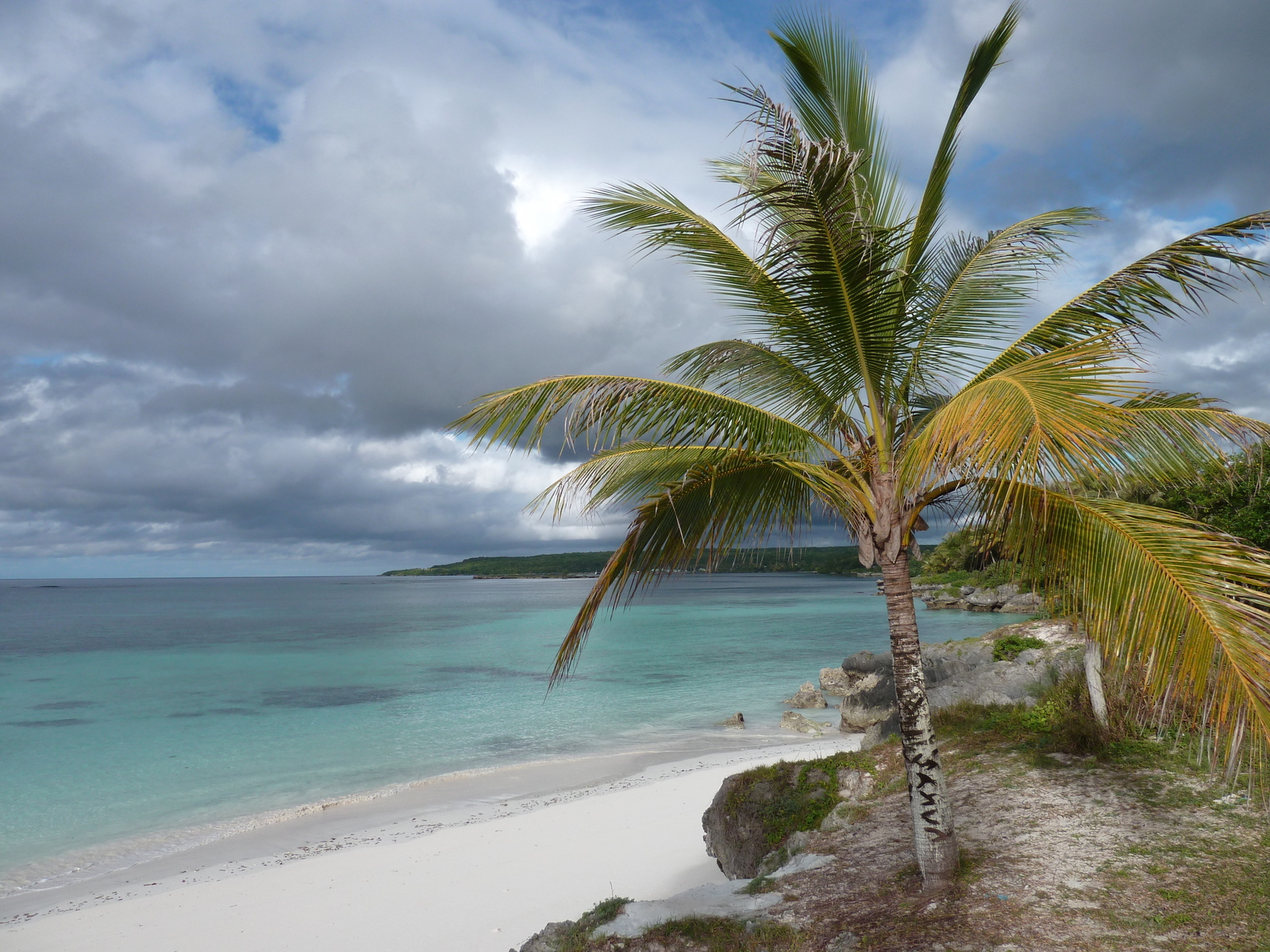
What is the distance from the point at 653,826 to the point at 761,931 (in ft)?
20.4

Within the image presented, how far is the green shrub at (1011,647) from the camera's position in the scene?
1147cm

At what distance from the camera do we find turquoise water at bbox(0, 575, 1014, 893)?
16219 millimetres

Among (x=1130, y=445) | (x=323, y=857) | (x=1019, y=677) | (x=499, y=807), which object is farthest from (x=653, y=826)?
(x=1130, y=445)

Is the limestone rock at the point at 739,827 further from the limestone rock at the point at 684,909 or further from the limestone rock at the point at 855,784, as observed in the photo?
the limestone rock at the point at 684,909

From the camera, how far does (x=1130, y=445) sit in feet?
13.3

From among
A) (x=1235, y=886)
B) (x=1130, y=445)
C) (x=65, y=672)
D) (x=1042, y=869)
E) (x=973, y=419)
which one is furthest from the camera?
(x=65, y=672)

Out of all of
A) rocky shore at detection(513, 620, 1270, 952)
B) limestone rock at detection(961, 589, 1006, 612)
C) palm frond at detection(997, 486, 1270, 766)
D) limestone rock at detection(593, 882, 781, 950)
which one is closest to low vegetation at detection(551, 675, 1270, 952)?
rocky shore at detection(513, 620, 1270, 952)

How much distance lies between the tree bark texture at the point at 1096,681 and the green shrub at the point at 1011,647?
322 centimetres

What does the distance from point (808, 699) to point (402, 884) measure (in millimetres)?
15774

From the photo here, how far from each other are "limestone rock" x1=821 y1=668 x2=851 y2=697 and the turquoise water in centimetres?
164

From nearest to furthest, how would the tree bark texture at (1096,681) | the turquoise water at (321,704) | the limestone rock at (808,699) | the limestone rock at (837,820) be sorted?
the limestone rock at (837,820)
the tree bark texture at (1096,681)
the turquoise water at (321,704)
the limestone rock at (808,699)

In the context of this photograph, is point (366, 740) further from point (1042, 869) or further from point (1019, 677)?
point (1042, 869)

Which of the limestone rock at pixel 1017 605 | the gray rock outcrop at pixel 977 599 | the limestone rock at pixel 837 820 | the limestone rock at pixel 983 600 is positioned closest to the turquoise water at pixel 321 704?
the limestone rock at pixel 1017 605

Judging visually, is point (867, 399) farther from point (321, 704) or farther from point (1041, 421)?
point (321, 704)
